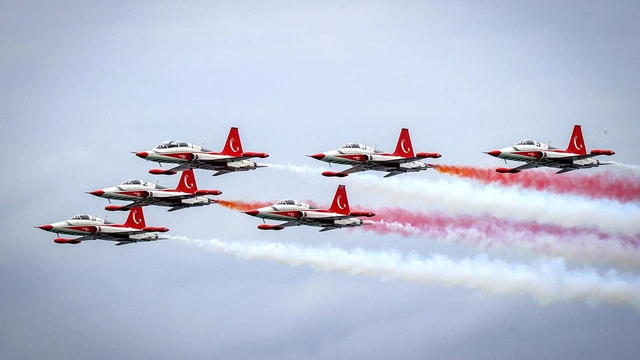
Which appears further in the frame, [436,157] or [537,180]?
[537,180]

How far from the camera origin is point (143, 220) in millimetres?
179500

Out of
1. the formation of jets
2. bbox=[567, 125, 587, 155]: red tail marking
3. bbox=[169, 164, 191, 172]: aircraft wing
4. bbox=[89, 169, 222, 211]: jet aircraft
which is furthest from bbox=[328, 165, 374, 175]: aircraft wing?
bbox=[567, 125, 587, 155]: red tail marking

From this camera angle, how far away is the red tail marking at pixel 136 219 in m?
179

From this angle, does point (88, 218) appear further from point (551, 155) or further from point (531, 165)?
point (551, 155)

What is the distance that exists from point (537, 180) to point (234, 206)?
2727 centimetres

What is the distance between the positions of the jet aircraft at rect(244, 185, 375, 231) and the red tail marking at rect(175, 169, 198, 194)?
6657 mm

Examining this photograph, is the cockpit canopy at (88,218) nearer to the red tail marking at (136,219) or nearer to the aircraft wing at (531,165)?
the red tail marking at (136,219)

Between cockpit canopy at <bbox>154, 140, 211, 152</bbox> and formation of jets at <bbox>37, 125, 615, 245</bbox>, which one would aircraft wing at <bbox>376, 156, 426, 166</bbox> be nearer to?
formation of jets at <bbox>37, 125, 615, 245</bbox>

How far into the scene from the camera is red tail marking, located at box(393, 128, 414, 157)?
17312 cm

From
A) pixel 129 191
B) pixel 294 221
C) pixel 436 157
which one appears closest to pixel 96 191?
pixel 129 191

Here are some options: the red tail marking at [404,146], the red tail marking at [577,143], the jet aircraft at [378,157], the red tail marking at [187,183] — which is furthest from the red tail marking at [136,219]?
the red tail marking at [577,143]

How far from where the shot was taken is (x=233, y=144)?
173250mm

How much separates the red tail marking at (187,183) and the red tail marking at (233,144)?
520 centimetres

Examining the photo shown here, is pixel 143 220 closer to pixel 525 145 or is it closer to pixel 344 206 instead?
pixel 344 206
